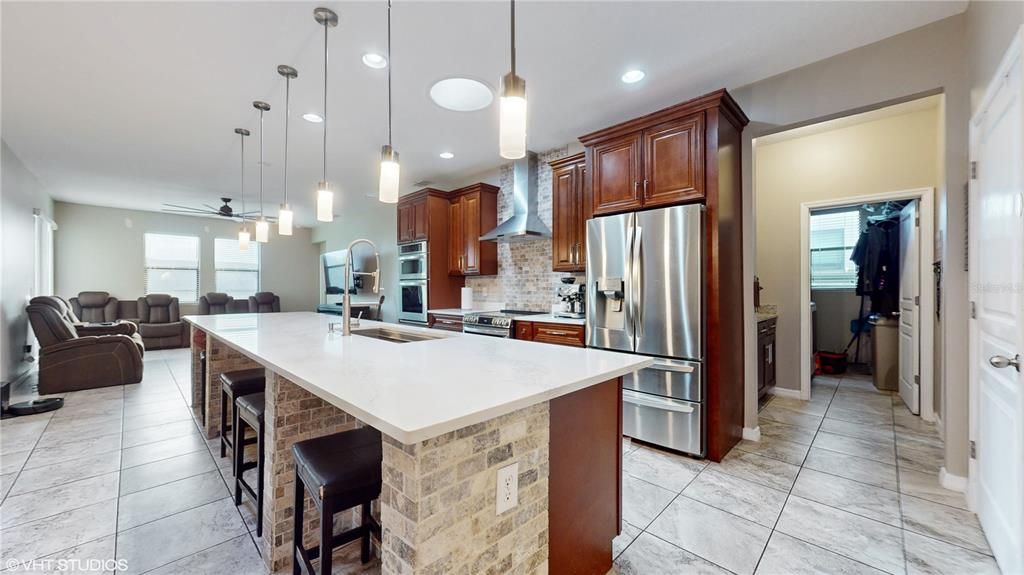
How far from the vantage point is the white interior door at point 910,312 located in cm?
352

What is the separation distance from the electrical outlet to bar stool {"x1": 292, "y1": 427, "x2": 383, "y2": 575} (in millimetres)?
452

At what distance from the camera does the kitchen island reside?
0.94 metres

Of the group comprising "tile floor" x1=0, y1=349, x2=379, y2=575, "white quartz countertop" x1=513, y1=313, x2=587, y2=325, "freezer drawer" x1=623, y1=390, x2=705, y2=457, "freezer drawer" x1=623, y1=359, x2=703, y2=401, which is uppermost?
"white quartz countertop" x1=513, y1=313, x2=587, y2=325

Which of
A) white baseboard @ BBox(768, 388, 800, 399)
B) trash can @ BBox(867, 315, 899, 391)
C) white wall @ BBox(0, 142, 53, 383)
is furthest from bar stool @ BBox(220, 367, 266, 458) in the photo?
trash can @ BBox(867, 315, 899, 391)

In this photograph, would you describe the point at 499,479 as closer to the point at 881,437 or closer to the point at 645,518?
the point at 645,518

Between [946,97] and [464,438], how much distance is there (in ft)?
10.5

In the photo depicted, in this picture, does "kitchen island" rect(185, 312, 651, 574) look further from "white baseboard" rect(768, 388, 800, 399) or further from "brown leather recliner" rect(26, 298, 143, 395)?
"brown leather recliner" rect(26, 298, 143, 395)

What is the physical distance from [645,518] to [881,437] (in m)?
2.32

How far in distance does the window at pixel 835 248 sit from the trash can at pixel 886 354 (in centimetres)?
114

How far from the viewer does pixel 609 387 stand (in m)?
1.63

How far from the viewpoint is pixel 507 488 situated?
1106 mm

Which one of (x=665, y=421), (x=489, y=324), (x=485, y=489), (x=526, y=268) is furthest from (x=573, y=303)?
(x=485, y=489)

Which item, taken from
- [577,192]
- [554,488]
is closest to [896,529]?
[554,488]

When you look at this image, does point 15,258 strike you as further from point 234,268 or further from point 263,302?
point 234,268
